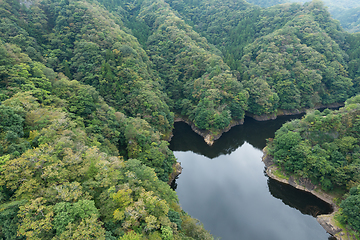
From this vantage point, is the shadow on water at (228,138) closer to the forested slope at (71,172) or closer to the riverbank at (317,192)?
the riverbank at (317,192)

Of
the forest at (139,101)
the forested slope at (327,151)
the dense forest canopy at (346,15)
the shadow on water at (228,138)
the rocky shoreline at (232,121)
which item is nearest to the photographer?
the forest at (139,101)

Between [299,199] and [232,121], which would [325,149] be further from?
[232,121]

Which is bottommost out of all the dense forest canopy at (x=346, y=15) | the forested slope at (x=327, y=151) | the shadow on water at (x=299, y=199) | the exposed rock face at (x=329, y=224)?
the exposed rock face at (x=329, y=224)

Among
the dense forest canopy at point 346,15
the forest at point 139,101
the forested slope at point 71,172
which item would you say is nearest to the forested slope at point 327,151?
the forest at point 139,101

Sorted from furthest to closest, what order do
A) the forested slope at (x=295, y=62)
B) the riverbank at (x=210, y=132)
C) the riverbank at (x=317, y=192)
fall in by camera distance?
the forested slope at (x=295, y=62) < the riverbank at (x=210, y=132) < the riverbank at (x=317, y=192)

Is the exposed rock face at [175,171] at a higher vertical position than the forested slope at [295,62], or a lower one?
lower

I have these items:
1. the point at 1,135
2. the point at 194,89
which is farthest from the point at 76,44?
the point at 1,135

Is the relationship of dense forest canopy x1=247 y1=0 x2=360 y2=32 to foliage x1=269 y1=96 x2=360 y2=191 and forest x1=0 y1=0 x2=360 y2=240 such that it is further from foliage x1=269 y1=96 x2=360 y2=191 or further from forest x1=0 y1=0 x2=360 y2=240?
foliage x1=269 y1=96 x2=360 y2=191
